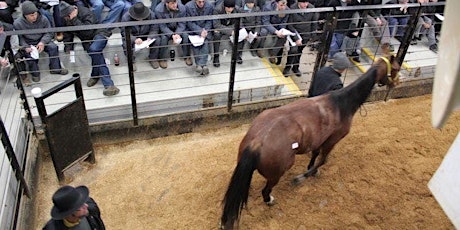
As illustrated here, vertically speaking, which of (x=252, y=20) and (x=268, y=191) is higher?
(x=252, y=20)

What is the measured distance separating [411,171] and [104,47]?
15.6 feet

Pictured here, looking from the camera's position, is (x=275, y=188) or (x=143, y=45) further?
(x=143, y=45)

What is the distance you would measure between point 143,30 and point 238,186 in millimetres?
3352

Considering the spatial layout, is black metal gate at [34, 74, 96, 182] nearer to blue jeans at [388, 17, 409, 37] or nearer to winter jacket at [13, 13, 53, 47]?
winter jacket at [13, 13, 53, 47]

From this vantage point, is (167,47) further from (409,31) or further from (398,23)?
(398,23)

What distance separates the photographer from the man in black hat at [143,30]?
20.0 ft

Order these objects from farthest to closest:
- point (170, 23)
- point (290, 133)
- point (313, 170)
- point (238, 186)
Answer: point (170, 23) < point (313, 170) < point (290, 133) < point (238, 186)

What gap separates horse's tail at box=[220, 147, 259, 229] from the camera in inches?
162

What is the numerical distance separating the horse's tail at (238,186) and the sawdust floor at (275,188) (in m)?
0.42

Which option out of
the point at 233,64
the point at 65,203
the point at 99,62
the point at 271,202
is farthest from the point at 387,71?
the point at 99,62

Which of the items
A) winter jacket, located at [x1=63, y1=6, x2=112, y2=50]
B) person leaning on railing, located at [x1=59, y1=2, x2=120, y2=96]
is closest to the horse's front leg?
person leaning on railing, located at [x1=59, y1=2, x2=120, y2=96]

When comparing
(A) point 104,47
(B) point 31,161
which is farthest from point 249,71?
(B) point 31,161

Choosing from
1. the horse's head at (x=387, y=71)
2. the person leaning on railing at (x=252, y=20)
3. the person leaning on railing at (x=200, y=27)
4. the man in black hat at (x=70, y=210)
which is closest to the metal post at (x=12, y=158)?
the man in black hat at (x=70, y=210)

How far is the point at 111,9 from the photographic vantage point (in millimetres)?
6738
